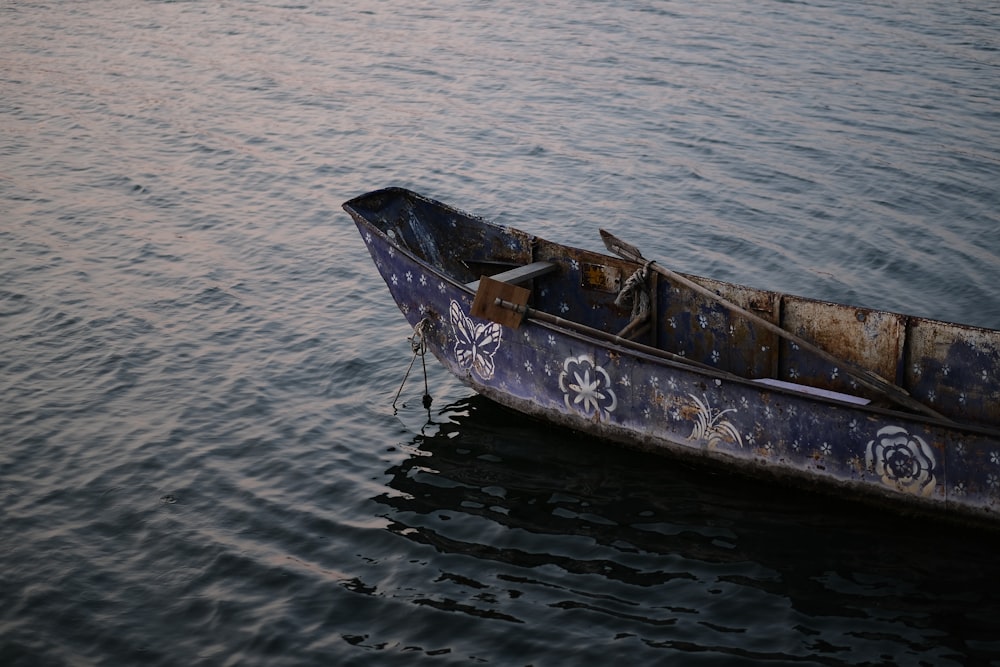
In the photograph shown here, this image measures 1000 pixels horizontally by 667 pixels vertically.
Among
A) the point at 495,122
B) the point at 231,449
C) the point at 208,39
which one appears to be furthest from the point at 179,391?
the point at 208,39

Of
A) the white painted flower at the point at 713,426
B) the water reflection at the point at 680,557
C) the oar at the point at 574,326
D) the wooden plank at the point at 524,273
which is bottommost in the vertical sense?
the water reflection at the point at 680,557

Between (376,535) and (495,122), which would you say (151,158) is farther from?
(376,535)

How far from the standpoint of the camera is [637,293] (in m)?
10.6

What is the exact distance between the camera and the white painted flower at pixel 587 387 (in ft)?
31.7

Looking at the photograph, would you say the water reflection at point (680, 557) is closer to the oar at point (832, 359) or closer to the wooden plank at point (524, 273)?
the oar at point (832, 359)

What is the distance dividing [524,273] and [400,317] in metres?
2.85

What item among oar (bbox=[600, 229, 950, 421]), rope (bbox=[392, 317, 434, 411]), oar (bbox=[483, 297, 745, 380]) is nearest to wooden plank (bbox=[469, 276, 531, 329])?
oar (bbox=[483, 297, 745, 380])

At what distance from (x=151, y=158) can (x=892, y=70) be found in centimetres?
1525

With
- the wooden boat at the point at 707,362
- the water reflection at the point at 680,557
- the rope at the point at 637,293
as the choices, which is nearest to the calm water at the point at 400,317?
the water reflection at the point at 680,557

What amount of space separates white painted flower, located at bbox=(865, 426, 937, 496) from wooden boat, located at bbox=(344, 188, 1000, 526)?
0.01m

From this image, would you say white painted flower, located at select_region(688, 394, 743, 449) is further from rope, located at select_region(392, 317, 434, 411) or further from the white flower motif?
rope, located at select_region(392, 317, 434, 411)

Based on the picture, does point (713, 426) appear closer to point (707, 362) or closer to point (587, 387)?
point (587, 387)

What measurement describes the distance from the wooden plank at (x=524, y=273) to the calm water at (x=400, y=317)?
1426 millimetres

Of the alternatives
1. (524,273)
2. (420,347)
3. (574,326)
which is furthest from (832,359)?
(420,347)
